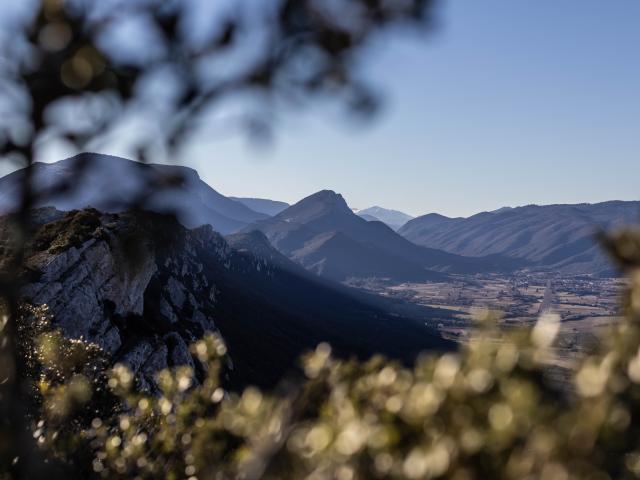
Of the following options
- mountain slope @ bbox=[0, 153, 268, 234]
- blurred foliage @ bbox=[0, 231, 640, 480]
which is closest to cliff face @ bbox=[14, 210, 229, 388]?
mountain slope @ bbox=[0, 153, 268, 234]

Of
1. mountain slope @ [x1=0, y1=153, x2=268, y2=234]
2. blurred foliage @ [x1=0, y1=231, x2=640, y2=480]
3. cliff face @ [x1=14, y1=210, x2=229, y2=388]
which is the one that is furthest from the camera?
cliff face @ [x1=14, y1=210, x2=229, y2=388]

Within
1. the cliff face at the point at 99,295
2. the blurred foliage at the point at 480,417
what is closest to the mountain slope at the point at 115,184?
the blurred foliage at the point at 480,417

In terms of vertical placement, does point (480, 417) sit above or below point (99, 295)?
above

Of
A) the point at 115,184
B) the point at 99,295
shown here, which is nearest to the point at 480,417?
the point at 115,184

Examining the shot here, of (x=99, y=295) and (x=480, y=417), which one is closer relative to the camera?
(x=480, y=417)

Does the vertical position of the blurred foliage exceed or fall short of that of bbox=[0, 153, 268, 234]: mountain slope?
it falls short

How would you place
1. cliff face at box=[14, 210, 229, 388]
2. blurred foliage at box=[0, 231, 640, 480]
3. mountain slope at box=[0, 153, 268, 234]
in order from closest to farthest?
blurred foliage at box=[0, 231, 640, 480] < mountain slope at box=[0, 153, 268, 234] < cliff face at box=[14, 210, 229, 388]

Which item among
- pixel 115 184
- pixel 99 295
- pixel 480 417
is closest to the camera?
pixel 480 417

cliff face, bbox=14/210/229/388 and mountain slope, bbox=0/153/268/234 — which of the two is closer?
mountain slope, bbox=0/153/268/234

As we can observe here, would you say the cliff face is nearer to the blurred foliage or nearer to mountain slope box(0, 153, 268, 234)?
mountain slope box(0, 153, 268, 234)

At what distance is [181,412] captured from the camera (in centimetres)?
741

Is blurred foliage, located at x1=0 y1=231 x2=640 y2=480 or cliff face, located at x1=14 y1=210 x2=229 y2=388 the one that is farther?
cliff face, located at x1=14 y1=210 x2=229 y2=388

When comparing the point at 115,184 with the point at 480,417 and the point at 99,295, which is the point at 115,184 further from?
the point at 99,295

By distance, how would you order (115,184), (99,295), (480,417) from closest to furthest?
(480,417) < (115,184) < (99,295)
